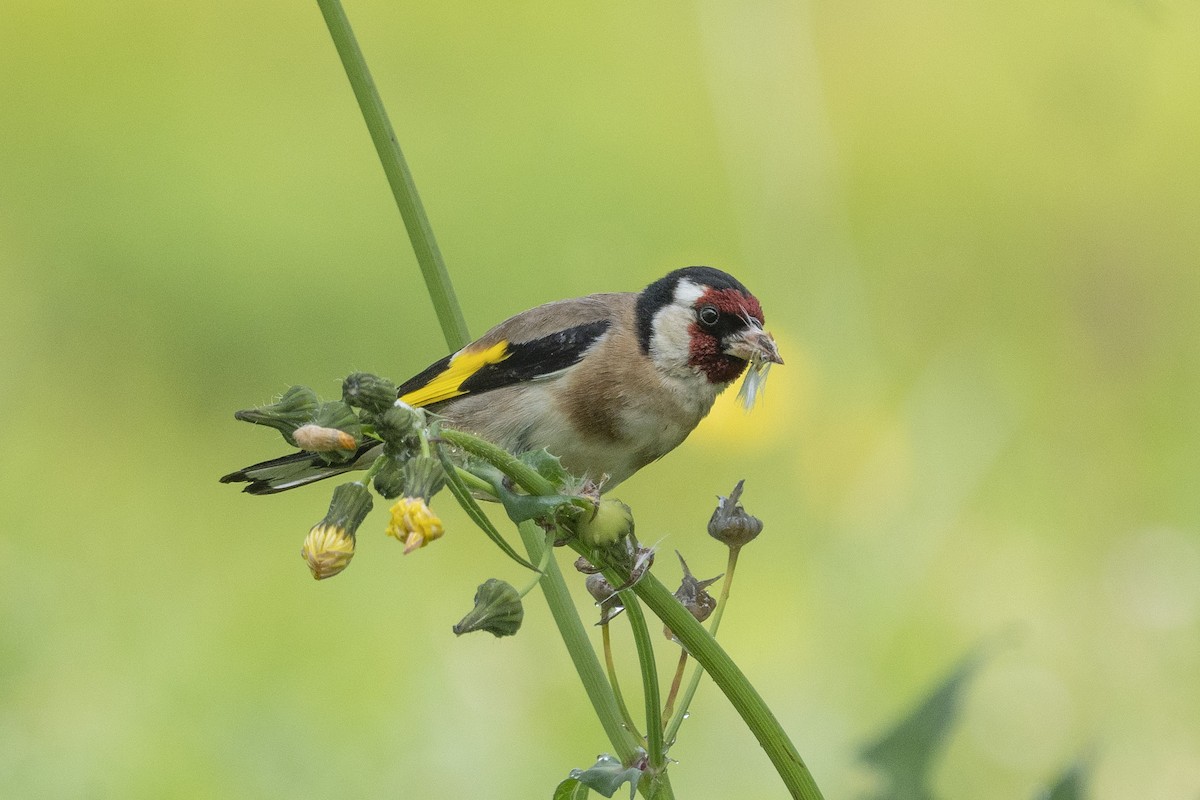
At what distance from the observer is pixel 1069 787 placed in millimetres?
1478

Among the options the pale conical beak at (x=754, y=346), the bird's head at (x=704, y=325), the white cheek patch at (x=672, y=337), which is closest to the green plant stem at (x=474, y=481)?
the pale conical beak at (x=754, y=346)

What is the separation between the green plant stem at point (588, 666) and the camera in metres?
→ 1.54

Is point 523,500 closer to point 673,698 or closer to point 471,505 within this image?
point 471,505

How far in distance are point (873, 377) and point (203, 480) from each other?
6.94ft

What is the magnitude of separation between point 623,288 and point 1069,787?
331cm

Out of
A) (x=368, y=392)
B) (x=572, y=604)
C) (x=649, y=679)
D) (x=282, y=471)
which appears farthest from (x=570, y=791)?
(x=282, y=471)

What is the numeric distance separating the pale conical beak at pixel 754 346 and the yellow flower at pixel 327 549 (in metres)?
1.16

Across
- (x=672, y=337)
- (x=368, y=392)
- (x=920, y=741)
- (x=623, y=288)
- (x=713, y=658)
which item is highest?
(x=368, y=392)

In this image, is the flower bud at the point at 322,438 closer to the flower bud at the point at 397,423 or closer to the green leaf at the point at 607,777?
→ the flower bud at the point at 397,423

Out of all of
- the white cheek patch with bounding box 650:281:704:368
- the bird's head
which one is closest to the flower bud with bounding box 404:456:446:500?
the bird's head

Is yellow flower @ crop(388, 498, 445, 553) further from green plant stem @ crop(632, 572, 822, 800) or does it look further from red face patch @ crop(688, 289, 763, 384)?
red face patch @ crop(688, 289, 763, 384)

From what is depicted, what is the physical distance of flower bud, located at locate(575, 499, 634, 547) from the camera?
1407mm

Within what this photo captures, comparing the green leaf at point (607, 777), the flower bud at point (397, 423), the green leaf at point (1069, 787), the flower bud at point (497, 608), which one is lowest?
the green leaf at point (1069, 787)

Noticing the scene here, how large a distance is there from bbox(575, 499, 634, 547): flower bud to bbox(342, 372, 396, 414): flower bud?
25cm
